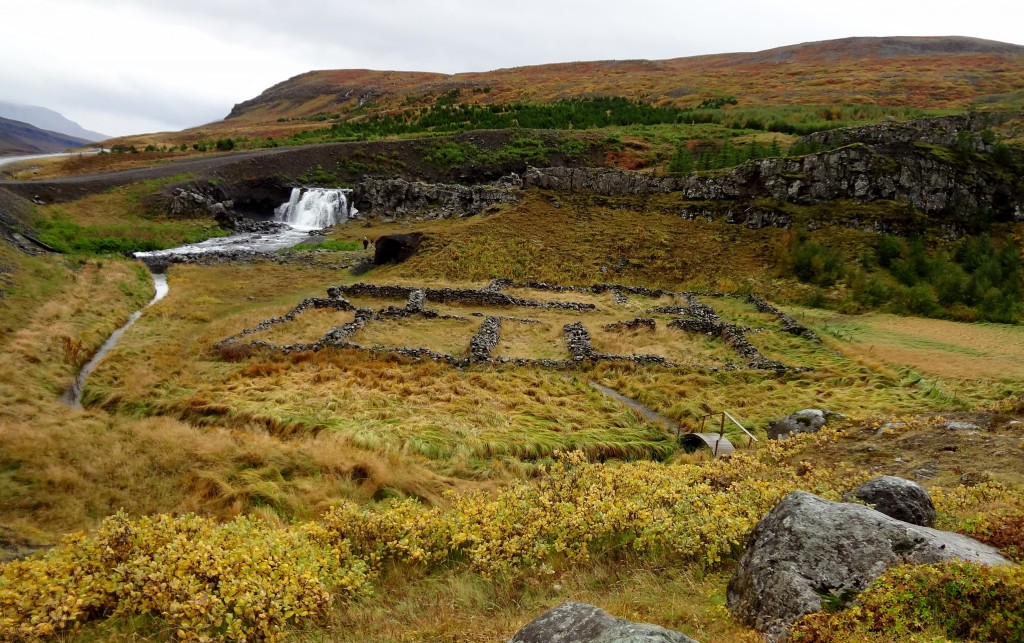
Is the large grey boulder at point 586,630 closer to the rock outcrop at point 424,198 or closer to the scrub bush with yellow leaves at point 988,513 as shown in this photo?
the scrub bush with yellow leaves at point 988,513

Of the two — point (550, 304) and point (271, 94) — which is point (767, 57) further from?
point (271, 94)

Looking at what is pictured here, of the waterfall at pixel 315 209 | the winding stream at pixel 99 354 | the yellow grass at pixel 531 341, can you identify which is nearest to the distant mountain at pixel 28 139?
the waterfall at pixel 315 209

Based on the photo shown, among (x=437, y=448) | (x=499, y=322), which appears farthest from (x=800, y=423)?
(x=499, y=322)

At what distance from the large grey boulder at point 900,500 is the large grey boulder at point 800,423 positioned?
20.8 ft

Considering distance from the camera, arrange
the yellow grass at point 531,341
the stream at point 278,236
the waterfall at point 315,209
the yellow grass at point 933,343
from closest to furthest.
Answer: the yellow grass at point 933,343 → the yellow grass at point 531,341 → the stream at point 278,236 → the waterfall at point 315,209

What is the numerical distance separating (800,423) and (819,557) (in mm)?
9848

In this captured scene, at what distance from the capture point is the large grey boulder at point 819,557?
4672 mm

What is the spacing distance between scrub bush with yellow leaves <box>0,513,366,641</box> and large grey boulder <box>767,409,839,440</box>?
11.5m

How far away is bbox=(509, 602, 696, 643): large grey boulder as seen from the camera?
3674mm

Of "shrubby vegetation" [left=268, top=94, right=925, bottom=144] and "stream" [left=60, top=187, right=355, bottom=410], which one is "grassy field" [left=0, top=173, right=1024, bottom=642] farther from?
"shrubby vegetation" [left=268, top=94, right=925, bottom=144]

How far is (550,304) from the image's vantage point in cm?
2770

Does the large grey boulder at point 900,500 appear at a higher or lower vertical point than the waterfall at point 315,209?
lower

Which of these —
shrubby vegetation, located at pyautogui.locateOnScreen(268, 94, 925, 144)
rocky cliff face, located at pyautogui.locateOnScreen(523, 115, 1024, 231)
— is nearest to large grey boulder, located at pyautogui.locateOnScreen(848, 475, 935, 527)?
rocky cliff face, located at pyautogui.locateOnScreen(523, 115, 1024, 231)

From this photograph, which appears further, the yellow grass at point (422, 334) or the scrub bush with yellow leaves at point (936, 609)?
the yellow grass at point (422, 334)
